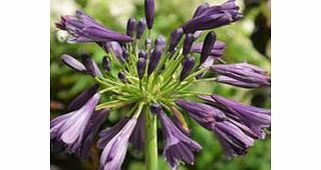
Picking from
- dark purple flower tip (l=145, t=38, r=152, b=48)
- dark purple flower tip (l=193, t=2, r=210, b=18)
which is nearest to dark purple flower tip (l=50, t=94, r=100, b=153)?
dark purple flower tip (l=145, t=38, r=152, b=48)

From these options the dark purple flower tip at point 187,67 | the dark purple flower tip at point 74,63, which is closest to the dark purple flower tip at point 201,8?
the dark purple flower tip at point 187,67

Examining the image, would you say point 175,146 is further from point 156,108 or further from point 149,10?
point 149,10

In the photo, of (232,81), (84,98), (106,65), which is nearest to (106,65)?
(106,65)

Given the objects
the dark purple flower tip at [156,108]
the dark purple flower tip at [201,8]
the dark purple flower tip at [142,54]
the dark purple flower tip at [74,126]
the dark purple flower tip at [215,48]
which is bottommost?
the dark purple flower tip at [74,126]

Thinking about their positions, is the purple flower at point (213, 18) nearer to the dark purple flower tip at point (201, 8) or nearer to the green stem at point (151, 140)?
the dark purple flower tip at point (201, 8)
